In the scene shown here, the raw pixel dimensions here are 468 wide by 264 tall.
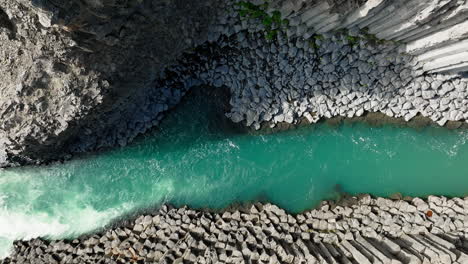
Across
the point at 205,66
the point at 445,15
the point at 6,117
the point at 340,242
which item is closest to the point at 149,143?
the point at 205,66

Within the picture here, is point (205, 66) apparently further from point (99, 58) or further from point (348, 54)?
point (348, 54)

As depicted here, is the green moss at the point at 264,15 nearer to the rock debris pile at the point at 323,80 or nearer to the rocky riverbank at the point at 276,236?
the rock debris pile at the point at 323,80

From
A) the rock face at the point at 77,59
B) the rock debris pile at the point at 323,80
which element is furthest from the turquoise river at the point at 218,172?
the rock face at the point at 77,59

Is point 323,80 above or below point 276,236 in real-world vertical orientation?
above

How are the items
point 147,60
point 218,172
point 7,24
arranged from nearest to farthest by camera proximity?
point 7,24
point 147,60
point 218,172

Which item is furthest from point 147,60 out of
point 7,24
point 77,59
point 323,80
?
point 323,80

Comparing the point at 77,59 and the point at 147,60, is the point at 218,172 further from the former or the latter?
the point at 77,59
